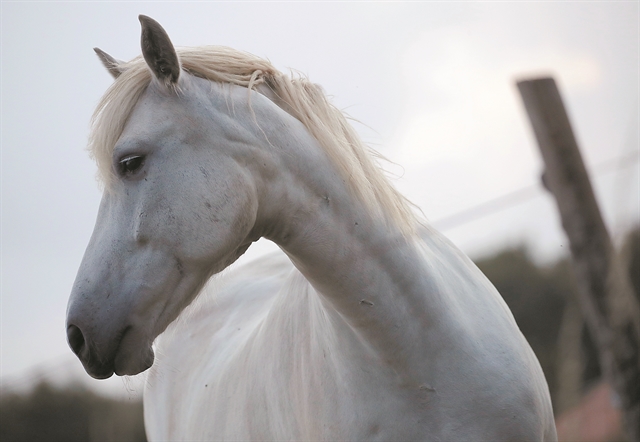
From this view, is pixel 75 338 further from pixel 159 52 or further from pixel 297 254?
pixel 159 52

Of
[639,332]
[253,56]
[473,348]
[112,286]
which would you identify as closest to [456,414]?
[473,348]

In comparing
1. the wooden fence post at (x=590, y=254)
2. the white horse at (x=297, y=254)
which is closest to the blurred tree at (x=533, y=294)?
the white horse at (x=297, y=254)

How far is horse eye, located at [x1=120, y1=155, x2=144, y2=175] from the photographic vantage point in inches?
62.0

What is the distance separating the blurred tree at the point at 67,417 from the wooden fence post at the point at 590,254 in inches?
268

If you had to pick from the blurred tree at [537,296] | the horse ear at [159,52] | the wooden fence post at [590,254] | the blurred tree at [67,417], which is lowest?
the blurred tree at [537,296]

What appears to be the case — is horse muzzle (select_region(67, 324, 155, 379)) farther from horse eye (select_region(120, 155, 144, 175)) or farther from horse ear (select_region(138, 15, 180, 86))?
horse ear (select_region(138, 15, 180, 86))

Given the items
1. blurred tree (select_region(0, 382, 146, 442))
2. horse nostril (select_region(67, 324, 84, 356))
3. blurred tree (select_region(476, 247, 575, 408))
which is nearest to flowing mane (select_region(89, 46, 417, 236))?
horse nostril (select_region(67, 324, 84, 356))

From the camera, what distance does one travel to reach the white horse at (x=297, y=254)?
5.03 ft

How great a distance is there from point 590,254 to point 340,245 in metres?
0.62

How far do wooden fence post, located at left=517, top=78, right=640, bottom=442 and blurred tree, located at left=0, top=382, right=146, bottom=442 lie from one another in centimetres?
681

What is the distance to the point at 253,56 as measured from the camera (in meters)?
1.85

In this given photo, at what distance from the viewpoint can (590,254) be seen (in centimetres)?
137

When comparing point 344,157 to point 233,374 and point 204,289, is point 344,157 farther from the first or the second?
point 233,374

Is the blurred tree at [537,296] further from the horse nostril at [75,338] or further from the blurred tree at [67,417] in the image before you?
the horse nostril at [75,338]
